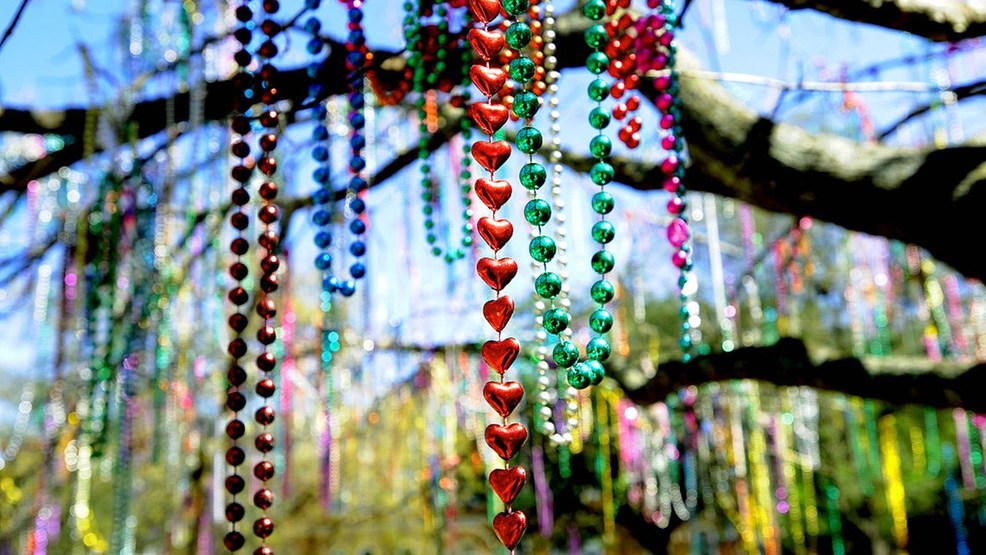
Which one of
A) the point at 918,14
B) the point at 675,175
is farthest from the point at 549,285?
the point at 918,14

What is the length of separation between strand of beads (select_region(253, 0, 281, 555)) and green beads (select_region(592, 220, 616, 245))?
1.50 feet

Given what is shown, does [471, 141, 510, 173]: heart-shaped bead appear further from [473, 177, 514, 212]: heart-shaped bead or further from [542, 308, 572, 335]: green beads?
[542, 308, 572, 335]: green beads

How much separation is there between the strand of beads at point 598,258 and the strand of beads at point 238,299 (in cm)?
47

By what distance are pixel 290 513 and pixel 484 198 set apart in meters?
7.51

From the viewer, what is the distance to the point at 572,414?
116 cm

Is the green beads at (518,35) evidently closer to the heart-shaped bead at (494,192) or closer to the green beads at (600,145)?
the heart-shaped bead at (494,192)

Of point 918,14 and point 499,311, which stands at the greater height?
point 918,14

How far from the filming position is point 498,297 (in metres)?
0.85

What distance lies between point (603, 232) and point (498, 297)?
10.5 inches

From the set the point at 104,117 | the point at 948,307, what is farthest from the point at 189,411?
the point at 948,307

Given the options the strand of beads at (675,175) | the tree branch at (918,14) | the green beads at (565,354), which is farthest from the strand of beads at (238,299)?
the tree branch at (918,14)

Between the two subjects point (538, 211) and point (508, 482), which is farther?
point (538, 211)

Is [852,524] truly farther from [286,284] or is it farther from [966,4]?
[966,4]

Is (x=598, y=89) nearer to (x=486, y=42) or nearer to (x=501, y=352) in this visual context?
(x=486, y=42)
